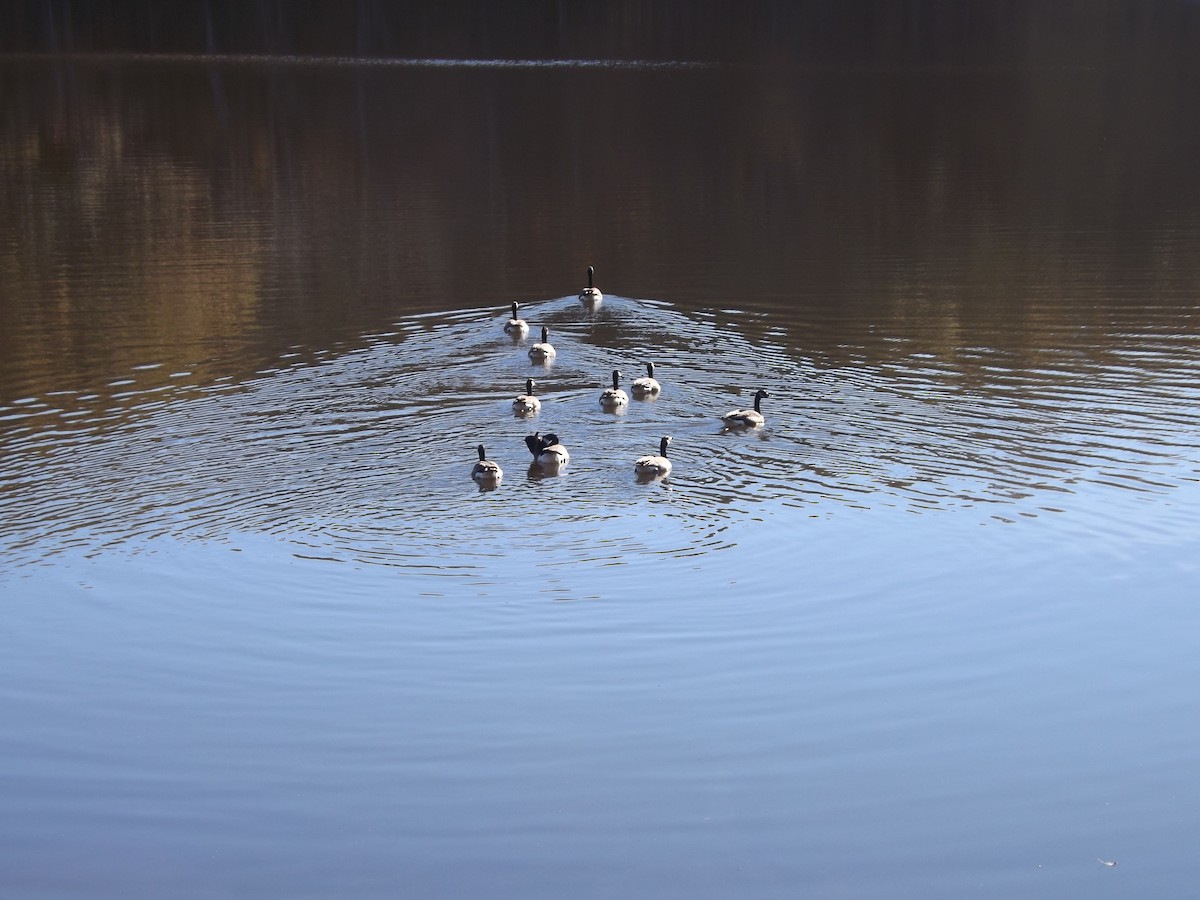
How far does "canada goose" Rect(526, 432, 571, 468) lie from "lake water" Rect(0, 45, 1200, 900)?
23 cm

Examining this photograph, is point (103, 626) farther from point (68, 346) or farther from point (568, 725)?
point (68, 346)

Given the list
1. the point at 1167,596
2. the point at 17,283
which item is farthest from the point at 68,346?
the point at 1167,596

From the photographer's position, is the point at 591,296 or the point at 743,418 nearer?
the point at 743,418

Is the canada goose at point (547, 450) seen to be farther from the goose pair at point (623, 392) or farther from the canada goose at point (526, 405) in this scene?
the goose pair at point (623, 392)

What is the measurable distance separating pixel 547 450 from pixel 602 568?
300 cm

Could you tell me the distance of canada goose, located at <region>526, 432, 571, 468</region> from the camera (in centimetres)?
1447

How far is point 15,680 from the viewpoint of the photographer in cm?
1007

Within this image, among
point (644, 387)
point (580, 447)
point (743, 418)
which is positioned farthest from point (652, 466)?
point (644, 387)

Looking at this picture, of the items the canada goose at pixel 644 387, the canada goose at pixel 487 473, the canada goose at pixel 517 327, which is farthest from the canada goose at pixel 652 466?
the canada goose at pixel 517 327

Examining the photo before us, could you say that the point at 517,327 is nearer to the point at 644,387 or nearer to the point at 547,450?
the point at 644,387

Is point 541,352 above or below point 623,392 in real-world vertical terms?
above

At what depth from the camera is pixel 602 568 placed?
11.7 m

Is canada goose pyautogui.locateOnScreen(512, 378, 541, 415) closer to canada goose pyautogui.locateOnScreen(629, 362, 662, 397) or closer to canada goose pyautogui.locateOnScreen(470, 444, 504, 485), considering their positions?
canada goose pyautogui.locateOnScreen(629, 362, 662, 397)

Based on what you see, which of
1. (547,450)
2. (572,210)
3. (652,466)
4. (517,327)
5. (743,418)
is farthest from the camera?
(572,210)
